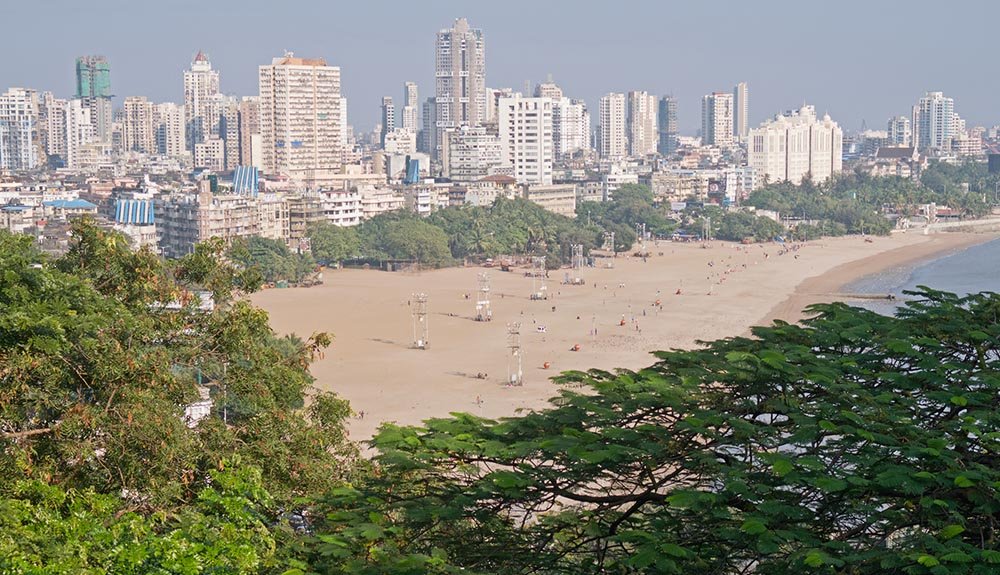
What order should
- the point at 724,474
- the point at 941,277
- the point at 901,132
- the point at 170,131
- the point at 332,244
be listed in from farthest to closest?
the point at 901,132
the point at 170,131
the point at 332,244
the point at 941,277
the point at 724,474

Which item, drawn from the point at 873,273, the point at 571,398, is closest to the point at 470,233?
the point at 873,273

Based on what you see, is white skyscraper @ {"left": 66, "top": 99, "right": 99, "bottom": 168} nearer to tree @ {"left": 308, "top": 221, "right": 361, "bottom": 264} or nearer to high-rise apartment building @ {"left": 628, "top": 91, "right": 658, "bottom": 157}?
tree @ {"left": 308, "top": 221, "right": 361, "bottom": 264}

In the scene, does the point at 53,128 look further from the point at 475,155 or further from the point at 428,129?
the point at 475,155

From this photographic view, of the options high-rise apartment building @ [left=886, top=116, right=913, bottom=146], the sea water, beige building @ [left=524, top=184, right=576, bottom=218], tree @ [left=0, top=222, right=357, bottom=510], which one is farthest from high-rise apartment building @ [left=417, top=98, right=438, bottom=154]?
tree @ [left=0, top=222, right=357, bottom=510]

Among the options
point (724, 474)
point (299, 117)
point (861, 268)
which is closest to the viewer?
point (724, 474)

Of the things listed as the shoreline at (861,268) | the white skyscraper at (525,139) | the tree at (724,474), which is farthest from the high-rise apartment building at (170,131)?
the tree at (724,474)

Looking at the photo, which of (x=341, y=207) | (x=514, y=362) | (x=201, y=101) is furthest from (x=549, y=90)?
(x=514, y=362)
